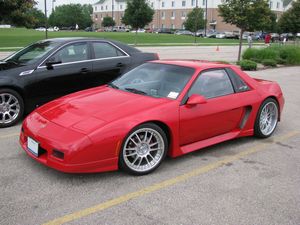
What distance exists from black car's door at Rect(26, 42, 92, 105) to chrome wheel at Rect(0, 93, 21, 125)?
0.93 feet

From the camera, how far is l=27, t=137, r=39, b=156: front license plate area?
4.15 m

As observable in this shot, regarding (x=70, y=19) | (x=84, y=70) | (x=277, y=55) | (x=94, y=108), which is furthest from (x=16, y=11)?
(x=70, y=19)

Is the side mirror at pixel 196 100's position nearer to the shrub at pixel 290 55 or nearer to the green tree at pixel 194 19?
the shrub at pixel 290 55

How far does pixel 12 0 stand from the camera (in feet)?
33.0

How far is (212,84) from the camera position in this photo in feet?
16.8

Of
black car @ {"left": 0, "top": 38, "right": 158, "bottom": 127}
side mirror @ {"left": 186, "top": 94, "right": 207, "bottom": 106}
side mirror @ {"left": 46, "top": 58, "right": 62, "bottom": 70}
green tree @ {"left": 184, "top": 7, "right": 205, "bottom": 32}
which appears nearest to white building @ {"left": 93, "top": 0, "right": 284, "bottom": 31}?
green tree @ {"left": 184, "top": 7, "right": 205, "bottom": 32}

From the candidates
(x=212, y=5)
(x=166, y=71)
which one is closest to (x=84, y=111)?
(x=166, y=71)

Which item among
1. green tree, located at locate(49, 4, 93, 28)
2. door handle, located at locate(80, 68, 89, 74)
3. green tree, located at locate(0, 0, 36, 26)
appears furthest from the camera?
green tree, located at locate(49, 4, 93, 28)

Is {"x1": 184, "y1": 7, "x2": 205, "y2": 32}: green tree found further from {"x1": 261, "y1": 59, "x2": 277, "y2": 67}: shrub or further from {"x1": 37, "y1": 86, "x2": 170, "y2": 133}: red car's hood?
{"x1": 37, "y1": 86, "x2": 170, "y2": 133}: red car's hood

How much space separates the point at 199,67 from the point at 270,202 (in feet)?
6.70

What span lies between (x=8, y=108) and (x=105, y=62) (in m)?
2.13

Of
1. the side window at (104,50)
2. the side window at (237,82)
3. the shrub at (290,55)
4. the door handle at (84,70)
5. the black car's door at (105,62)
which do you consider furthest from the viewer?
the shrub at (290,55)

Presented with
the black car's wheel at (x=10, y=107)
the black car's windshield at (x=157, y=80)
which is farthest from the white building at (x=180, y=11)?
the black car's windshield at (x=157, y=80)

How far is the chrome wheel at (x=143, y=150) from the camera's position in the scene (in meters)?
4.19
